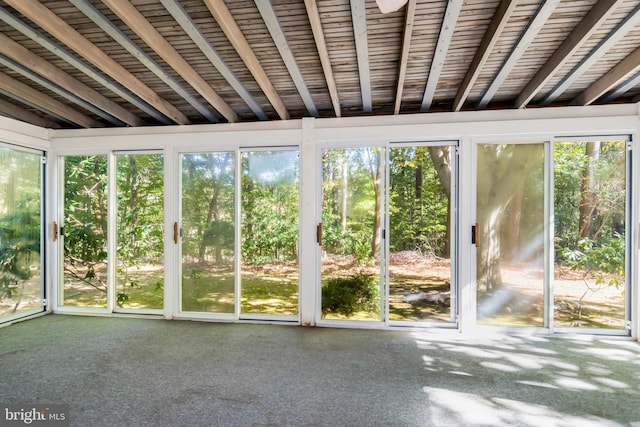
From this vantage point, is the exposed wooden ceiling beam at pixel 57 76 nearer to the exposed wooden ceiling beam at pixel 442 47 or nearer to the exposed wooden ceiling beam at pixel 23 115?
the exposed wooden ceiling beam at pixel 23 115

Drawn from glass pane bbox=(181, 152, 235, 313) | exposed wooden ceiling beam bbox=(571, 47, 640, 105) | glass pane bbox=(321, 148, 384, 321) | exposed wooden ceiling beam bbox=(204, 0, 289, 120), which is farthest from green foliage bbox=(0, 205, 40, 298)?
exposed wooden ceiling beam bbox=(571, 47, 640, 105)

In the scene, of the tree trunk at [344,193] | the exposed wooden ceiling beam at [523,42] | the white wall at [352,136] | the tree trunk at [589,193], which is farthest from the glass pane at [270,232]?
the tree trunk at [589,193]

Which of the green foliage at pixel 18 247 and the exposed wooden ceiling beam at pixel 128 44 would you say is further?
the green foliage at pixel 18 247

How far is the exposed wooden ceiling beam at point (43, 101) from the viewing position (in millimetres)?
3273

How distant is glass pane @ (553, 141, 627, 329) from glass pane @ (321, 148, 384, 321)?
2041mm

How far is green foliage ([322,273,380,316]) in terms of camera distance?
13.8 ft

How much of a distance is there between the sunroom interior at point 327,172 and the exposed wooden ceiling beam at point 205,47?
30 millimetres

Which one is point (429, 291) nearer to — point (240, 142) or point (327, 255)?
point (327, 255)

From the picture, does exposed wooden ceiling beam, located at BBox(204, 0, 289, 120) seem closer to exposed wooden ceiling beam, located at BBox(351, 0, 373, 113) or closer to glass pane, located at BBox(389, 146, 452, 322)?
exposed wooden ceiling beam, located at BBox(351, 0, 373, 113)

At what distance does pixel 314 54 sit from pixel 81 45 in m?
1.80

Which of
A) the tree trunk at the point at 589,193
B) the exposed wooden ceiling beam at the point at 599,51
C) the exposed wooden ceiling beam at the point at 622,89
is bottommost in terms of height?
the tree trunk at the point at 589,193

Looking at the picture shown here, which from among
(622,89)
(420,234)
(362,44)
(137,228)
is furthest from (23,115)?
(622,89)

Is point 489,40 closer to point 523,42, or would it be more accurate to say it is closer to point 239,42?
point 523,42

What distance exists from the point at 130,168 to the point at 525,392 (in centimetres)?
503
